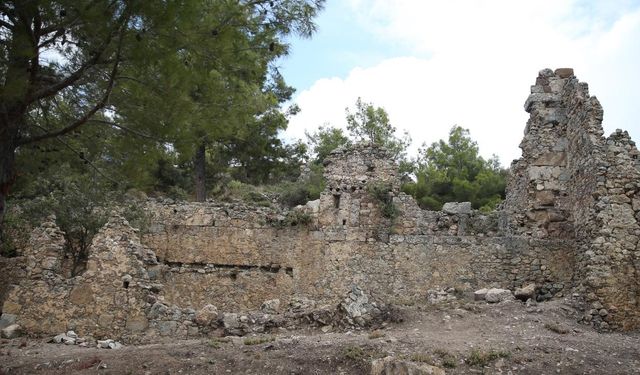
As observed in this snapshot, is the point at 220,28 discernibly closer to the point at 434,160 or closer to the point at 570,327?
the point at 570,327

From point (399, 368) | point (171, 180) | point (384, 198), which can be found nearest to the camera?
point (399, 368)

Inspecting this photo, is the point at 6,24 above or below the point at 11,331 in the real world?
above

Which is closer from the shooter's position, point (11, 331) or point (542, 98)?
point (11, 331)

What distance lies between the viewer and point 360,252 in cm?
1434

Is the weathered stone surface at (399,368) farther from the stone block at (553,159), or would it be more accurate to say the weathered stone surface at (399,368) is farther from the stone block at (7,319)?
the stone block at (553,159)

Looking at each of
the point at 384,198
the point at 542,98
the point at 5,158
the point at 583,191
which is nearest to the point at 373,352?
the point at 5,158

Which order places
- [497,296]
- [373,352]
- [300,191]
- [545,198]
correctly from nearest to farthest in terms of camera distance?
[373,352], [497,296], [545,198], [300,191]

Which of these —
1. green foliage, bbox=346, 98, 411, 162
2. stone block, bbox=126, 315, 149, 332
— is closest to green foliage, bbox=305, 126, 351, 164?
green foliage, bbox=346, 98, 411, 162

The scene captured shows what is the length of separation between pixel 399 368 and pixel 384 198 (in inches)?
296

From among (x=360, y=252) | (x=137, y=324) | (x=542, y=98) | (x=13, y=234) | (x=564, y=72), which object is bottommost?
(x=137, y=324)

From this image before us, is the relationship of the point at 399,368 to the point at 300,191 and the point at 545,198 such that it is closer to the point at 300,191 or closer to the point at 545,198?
the point at 545,198

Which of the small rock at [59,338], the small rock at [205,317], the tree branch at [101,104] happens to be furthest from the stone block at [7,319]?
the tree branch at [101,104]

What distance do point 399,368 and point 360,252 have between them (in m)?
6.88

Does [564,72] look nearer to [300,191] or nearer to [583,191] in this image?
[583,191]
